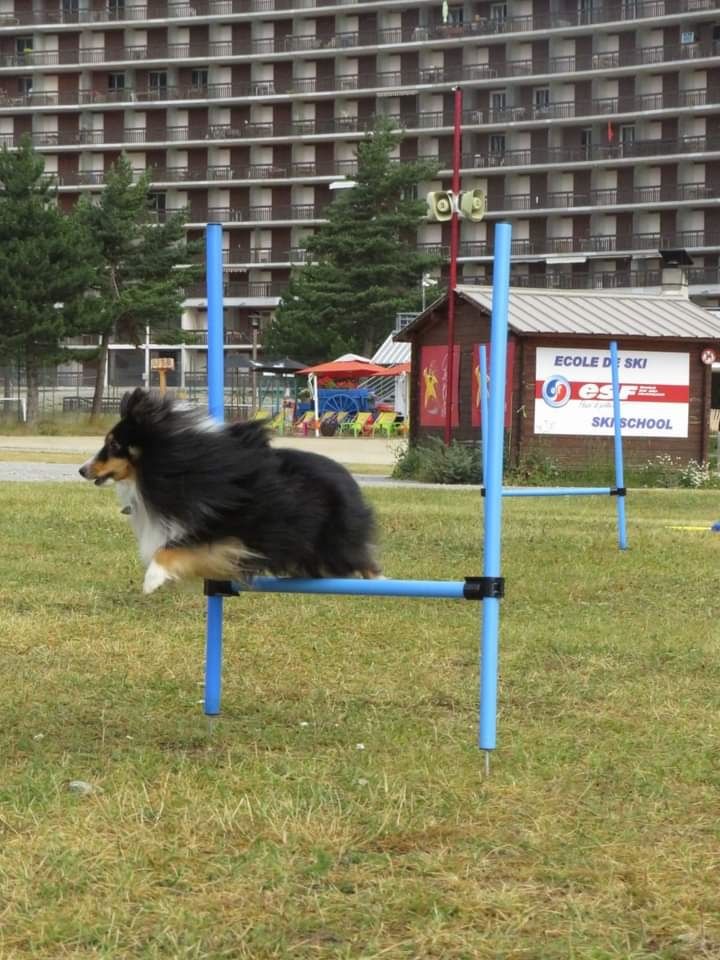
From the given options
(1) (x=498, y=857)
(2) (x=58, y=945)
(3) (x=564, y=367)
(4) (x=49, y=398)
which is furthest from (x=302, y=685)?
(4) (x=49, y=398)

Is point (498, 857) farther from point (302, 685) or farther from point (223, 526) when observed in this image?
point (302, 685)

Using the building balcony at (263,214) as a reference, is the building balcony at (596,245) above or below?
below

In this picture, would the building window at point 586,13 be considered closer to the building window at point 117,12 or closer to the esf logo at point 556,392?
the building window at point 117,12

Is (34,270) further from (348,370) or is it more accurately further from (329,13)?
(329,13)

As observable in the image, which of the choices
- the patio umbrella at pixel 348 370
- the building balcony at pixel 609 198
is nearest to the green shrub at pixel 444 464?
the patio umbrella at pixel 348 370

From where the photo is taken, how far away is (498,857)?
3551mm

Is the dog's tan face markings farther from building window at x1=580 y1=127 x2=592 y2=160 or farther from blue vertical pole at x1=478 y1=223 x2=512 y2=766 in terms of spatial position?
building window at x1=580 y1=127 x2=592 y2=160

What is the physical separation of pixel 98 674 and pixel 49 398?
4475cm

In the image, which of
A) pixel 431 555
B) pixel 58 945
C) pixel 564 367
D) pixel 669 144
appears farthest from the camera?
pixel 669 144

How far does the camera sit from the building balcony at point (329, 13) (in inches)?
3034

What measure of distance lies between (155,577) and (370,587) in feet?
2.15

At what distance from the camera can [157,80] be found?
87688 mm

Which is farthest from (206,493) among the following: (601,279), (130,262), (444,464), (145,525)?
(601,279)

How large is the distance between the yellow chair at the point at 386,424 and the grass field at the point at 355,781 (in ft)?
114
